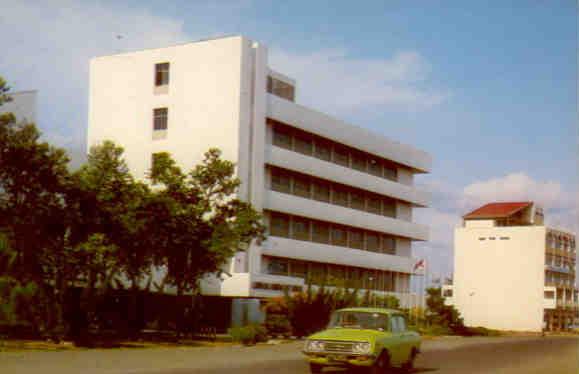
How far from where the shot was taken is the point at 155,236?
34156 mm

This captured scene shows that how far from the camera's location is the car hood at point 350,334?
1994 centimetres

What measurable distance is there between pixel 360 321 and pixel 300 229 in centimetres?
4120

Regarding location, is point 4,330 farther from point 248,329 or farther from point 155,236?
point 248,329

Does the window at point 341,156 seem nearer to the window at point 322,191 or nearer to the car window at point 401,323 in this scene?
the window at point 322,191

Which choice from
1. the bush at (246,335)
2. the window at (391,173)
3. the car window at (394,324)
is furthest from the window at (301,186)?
the car window at (394,324)

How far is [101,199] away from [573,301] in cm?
8357

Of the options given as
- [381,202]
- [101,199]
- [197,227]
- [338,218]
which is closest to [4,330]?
[101,199]

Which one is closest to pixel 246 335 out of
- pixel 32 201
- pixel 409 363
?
pixel 32 201

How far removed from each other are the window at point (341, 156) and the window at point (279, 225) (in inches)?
309

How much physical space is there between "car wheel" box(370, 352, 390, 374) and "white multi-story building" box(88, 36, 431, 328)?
2578cm

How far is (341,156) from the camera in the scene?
2625 inches

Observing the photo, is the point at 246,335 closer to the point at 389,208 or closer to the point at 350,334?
the point at 350,334

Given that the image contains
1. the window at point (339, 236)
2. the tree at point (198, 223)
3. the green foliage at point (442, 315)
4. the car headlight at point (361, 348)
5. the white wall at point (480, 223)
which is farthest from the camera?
the white wall at point (480, 223)

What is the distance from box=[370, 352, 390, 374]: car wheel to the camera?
19781mm
